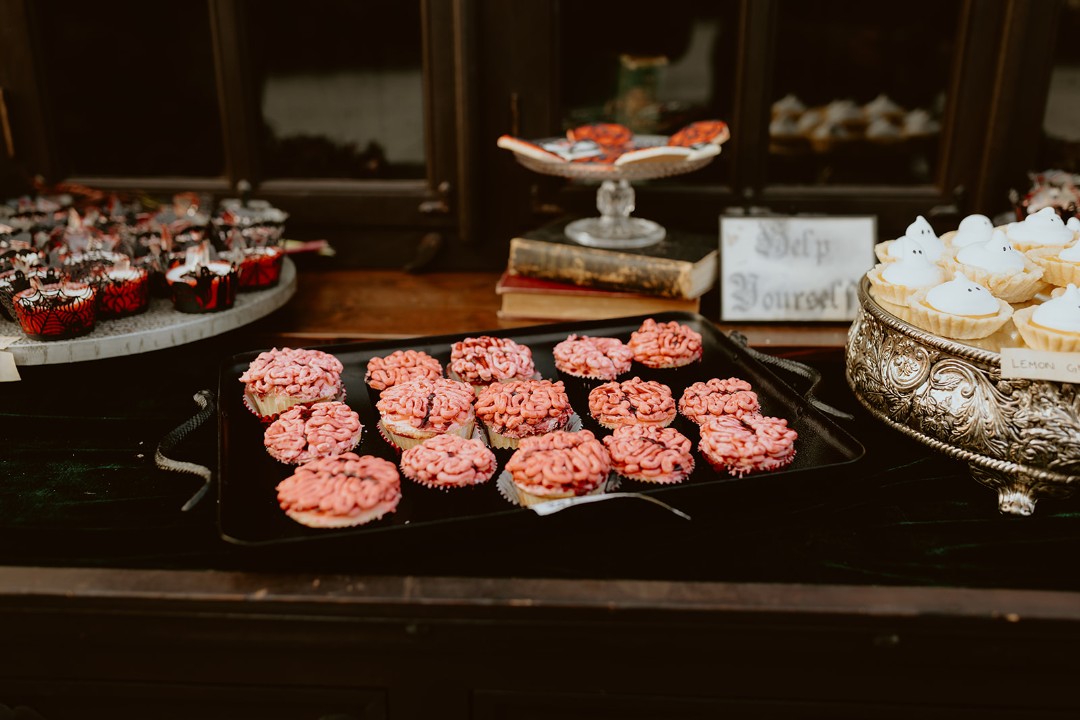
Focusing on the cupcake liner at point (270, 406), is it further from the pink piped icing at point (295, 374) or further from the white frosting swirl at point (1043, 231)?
the white frosting swirl at point (1043, 231)

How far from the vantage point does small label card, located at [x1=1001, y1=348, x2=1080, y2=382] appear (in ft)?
3.62

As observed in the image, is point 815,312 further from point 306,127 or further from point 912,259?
point 306,127

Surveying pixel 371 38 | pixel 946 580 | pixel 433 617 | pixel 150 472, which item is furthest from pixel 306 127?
pixel 946 580

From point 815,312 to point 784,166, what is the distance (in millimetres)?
476

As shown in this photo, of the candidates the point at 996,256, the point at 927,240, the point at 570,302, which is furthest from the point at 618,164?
the point at 996,256

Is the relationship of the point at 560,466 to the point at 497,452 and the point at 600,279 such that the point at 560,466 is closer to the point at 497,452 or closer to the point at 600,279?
the point at 497,452

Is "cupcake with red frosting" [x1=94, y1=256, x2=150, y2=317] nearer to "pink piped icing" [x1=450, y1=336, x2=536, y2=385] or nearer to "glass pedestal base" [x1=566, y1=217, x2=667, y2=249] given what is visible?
"pink piped icing" [x1=450, y1=336, x2=536, y2=385]

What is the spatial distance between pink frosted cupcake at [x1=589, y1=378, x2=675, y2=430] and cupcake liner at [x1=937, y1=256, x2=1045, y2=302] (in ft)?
1.67

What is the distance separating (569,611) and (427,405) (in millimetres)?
487

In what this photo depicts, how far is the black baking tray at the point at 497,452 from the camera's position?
1.15 m

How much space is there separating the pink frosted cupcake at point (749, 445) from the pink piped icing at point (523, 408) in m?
0.25

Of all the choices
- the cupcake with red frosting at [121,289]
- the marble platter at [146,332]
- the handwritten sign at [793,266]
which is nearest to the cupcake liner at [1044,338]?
the handwritten sign at [793,266]

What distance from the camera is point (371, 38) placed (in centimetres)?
213

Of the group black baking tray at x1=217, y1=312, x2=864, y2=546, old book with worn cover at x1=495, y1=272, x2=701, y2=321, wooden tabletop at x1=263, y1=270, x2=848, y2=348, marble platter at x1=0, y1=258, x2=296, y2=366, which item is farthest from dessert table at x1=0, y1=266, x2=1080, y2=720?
old book with worn cover at x1=495, y1=272, x2=701, y2=321
